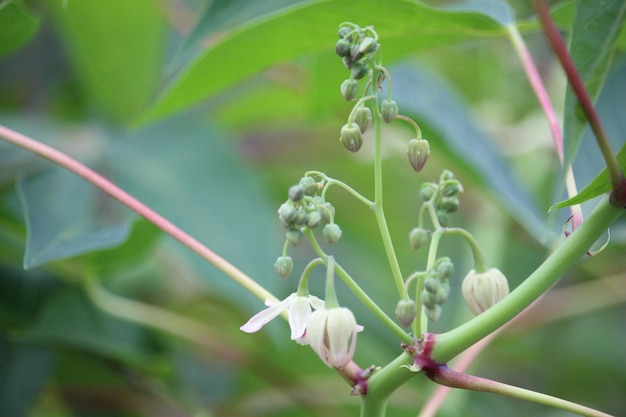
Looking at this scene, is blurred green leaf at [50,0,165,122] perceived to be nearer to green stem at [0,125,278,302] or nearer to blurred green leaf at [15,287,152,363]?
blurred green leaf at [15,287,152,363]

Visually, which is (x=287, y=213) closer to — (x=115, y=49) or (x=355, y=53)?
(x=355, y=53)

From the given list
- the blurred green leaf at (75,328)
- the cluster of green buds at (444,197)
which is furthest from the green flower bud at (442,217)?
the blurred green leaf at (75,328)

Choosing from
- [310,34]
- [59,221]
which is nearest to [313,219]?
[310,34]

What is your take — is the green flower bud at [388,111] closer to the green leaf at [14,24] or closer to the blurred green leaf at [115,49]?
the green leaf at [14,24]

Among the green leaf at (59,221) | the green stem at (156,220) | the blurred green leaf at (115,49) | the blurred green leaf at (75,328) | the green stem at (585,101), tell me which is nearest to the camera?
the green stem at (585,101)

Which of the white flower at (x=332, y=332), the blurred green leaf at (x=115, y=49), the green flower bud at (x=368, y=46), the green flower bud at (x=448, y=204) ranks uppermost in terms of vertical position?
the blurred green leaf at (x=115, y=49)

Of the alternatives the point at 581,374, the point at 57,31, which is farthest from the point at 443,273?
the point at 581,374
